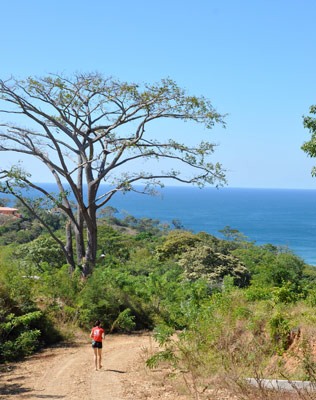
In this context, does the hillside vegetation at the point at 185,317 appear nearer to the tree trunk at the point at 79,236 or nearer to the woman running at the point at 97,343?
the woman running at the point at 97,343

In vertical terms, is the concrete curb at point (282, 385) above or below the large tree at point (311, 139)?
below

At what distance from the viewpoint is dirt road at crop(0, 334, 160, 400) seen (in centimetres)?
763

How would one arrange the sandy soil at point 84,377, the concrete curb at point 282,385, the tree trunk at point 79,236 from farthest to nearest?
the tree trunk at point 79,236 < the sandy soil at point 84,377 < the concrete curb at point 282,385

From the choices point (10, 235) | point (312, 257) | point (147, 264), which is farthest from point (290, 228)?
point (147, 264)

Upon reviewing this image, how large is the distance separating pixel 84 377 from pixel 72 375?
10.9 inches

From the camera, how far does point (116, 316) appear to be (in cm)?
1309

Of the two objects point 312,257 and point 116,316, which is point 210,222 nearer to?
point 312,257

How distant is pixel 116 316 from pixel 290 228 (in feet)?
416

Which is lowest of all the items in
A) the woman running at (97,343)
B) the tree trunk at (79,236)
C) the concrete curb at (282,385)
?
the woman running at (97,343)

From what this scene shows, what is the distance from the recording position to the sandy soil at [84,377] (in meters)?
7.54

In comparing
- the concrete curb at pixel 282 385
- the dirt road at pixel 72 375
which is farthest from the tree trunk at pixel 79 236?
the concrete curb at pixel 282 385

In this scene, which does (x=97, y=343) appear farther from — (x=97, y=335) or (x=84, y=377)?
(x=84, y=377)

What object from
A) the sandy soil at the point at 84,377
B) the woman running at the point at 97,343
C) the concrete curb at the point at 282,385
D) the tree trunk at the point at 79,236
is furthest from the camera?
the tree trunk at the point at 79,236

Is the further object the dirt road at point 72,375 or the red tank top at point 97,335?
the red tank top at point 97,335
